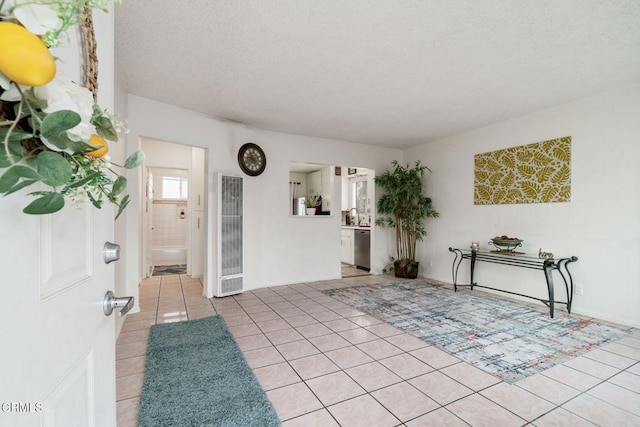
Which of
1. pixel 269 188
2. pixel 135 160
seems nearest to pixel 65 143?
pixel 135 160

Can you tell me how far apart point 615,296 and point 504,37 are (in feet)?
10.1

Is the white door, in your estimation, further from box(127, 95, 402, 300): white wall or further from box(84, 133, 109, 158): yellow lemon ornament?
box(127, 95, 402, 300): white wall

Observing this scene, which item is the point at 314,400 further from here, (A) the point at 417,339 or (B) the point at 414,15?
(B) the point at 414,15

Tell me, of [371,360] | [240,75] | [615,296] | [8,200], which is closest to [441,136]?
[615,296]

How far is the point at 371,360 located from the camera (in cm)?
234

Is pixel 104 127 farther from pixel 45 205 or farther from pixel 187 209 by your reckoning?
pixel 187 209

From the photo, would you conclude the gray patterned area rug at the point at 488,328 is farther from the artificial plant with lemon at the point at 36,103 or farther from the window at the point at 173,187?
the window at the point at 173,187

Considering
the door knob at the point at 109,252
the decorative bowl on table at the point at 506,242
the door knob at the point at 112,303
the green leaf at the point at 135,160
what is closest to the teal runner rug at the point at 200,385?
the door knob at the point at 112,303

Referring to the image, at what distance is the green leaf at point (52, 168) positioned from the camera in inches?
15.5

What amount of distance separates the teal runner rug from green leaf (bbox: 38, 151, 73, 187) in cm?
172

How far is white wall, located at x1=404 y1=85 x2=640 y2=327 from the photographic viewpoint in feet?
10.2

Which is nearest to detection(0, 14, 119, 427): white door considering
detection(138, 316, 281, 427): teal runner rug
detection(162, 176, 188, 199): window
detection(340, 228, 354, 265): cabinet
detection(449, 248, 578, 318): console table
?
detection(138, 316, 281, 427): teal runner rug

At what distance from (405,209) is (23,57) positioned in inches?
215

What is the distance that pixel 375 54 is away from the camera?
2535mm
